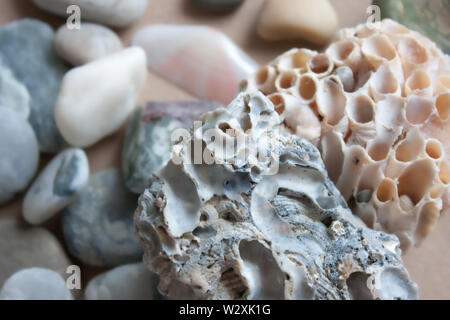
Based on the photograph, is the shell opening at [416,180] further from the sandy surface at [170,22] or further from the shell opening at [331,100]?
the sandy surface at [170,22]

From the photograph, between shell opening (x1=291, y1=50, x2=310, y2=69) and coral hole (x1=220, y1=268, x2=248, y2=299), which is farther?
shell opening (x1=291, y1=50, x2=310, y2=69)

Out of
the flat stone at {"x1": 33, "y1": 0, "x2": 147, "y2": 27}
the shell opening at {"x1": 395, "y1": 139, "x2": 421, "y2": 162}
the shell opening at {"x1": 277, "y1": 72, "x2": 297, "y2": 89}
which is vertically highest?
the shell opening at {"x1": 277, "y1": 72, "x2": 297, "y2": 89}

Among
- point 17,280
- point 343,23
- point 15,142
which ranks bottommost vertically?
point 17,280

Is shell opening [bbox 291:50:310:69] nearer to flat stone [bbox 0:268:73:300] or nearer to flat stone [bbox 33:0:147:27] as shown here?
flat stone [bbox 33:0:147:27]

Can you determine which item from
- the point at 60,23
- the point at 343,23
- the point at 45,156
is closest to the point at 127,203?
the point at 45,156

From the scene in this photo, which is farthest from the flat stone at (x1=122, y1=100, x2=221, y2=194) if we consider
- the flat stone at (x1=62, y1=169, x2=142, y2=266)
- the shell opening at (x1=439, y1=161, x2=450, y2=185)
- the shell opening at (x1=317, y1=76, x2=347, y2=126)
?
the shell opening at (x1=439, y1=161, x2=450, y2=185)
